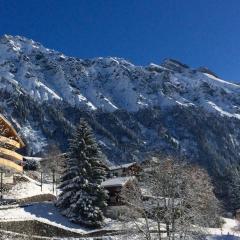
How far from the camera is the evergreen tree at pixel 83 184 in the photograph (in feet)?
213

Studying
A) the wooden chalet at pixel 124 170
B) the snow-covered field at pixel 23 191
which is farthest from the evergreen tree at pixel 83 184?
the wooden chalet at pixel 124 170

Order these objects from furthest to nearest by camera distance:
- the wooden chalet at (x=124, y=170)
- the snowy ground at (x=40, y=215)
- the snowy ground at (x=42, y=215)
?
the wooden chalet at (x=124, y=170) → the snowy ground at (x=42, y=215) → the snowy ground at (x=40, y=215)

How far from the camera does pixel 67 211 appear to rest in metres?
65.4

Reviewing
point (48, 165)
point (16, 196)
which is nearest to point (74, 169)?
point (16, 196)

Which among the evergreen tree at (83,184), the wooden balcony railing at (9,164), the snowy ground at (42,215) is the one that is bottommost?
the snowy ground at (42,215)

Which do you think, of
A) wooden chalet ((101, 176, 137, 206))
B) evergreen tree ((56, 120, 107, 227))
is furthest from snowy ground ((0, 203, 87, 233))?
wooden chalet ((101, 176, 137, 206))

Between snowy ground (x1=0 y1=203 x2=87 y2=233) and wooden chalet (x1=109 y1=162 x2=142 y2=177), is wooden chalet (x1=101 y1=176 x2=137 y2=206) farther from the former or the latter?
wooden chalet (x1=109 y1=162 x2=142 y2=177)

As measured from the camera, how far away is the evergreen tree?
2554 inches

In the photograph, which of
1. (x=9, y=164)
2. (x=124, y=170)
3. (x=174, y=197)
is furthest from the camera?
(x=124, y=170)

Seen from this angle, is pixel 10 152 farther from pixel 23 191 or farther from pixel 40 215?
pixel 40 215

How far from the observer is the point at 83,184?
2608 inches

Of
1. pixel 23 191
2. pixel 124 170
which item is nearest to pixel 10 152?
pixel 23 191

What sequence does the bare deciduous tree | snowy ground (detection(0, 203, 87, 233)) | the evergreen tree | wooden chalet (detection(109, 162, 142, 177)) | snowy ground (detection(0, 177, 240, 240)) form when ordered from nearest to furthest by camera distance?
the bare deciduous tree → snowy ground (detection(0, 203, 87, 233)) → snowy ground (detection(0, 177, 240, 240)) → the evergreen tree → wooden chalet (detection(109, 162, 142, 177))

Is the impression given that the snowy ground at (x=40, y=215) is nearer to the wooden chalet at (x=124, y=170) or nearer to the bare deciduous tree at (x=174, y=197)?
the bare deciduous tree at (x=174, y=197)
